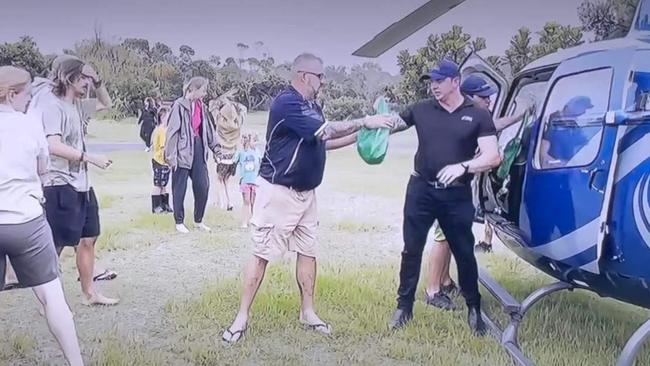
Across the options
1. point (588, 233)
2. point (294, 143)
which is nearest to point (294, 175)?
point (294, 143)

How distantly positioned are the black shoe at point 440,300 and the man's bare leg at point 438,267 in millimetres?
24

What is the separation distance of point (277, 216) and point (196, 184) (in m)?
0.59

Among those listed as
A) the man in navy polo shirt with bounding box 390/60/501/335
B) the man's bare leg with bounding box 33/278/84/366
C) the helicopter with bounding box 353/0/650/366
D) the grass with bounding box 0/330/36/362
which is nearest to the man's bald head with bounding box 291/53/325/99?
the man in navy polo shirt with bounding box 390/60/501/335

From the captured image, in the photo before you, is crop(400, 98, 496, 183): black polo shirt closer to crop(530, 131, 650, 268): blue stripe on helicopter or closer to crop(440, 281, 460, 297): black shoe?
crop(530, 131, 650, 268): blue stripe on helicopter

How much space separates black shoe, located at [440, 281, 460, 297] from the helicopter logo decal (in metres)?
0.98

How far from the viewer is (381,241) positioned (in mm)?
3000

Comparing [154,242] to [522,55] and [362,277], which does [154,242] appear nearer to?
[362,277]

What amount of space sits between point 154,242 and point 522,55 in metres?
1.82

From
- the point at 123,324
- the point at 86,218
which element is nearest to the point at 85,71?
the point at 86,218

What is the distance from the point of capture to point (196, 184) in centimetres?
300

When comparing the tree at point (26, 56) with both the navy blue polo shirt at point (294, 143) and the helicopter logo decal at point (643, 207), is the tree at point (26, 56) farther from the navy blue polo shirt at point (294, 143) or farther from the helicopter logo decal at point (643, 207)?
the helicopter logo decal at point (643, 207)

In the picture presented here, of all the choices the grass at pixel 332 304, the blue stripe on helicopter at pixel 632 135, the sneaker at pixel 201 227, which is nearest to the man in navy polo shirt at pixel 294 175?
the grass at pixel 332 304

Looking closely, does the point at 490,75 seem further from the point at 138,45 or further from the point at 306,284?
the point at 138,45

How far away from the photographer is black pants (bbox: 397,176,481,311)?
251cm
